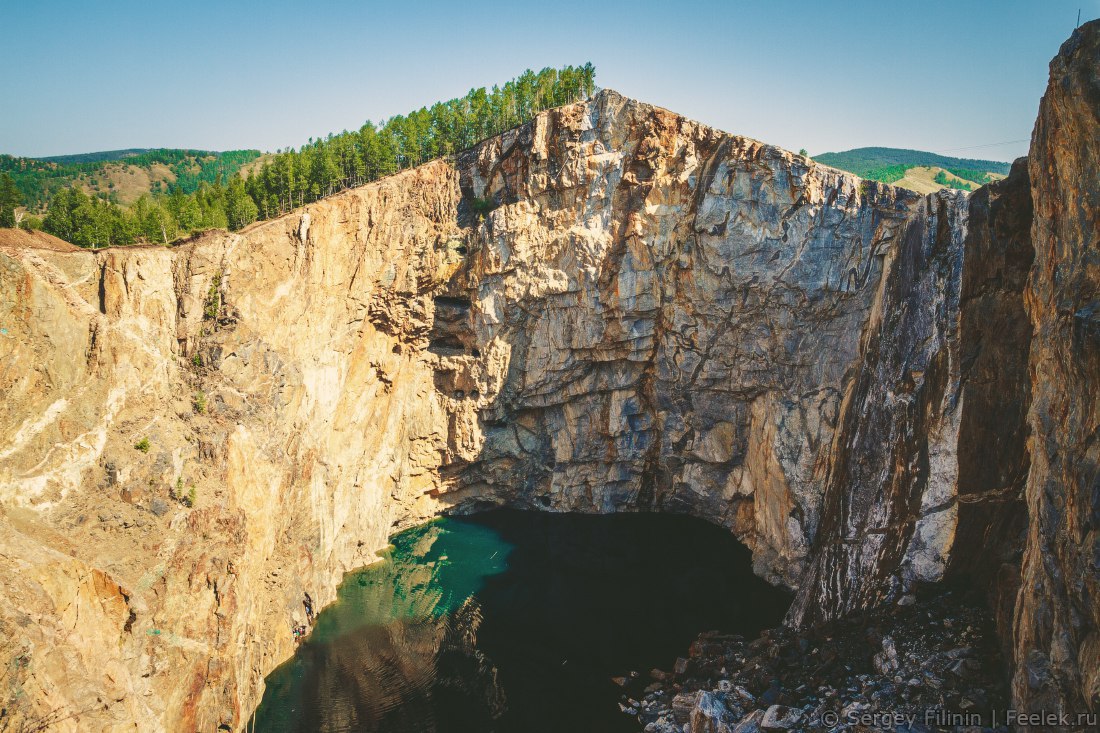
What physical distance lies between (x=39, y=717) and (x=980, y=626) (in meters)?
26.1

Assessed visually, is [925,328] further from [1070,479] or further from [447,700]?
[447,700]

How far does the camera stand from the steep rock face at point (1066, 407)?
12969mm

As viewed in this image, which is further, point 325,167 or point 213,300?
point 325,167

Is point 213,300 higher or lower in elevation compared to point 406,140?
lower

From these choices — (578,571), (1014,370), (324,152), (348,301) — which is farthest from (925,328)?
(324,152)

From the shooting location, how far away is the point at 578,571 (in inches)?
1443

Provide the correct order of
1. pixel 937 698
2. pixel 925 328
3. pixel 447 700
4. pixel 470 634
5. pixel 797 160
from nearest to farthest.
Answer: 1. pixel 937 698
2. pixel 925 328
3. pixel 447 700
4. pixel 470 634
5. pixel 797 160

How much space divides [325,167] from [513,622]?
104 feet

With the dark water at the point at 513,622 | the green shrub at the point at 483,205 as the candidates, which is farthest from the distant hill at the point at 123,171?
the dark water at the point at 513,622

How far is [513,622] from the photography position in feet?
104

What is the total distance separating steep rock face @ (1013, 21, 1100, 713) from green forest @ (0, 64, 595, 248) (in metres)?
37.9

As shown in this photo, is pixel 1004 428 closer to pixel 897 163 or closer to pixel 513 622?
pixel 513 622

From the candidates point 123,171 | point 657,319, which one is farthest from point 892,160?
point 123,171

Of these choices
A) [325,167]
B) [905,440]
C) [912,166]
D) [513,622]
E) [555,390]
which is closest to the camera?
[905,440]
